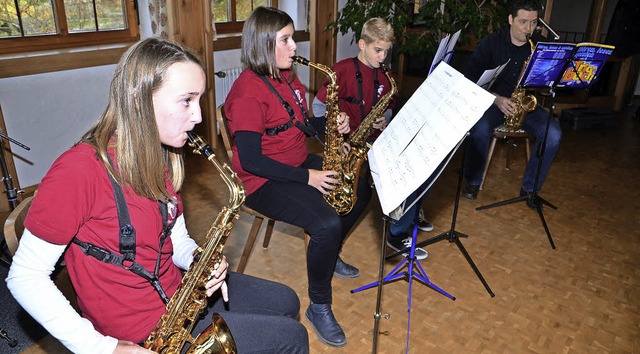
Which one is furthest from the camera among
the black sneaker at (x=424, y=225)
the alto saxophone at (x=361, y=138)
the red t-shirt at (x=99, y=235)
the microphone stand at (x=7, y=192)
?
the black sneaker at (x=424, y=225)

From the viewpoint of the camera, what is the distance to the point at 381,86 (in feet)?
10.3

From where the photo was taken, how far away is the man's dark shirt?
12.0 feet

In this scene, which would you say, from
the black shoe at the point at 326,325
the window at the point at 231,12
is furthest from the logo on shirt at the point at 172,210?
the window at the point at 231,12

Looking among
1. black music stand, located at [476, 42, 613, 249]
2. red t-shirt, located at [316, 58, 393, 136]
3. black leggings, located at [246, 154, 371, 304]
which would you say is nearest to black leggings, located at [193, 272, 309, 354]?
black leggings, located at [246, 154, 371, 304]

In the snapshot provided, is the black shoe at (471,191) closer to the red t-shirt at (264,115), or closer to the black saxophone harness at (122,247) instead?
the red t-shirt at (264,115)

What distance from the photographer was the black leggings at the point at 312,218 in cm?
215

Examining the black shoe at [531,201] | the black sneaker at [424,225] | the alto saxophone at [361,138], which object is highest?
the alto saxophone at [361,138]

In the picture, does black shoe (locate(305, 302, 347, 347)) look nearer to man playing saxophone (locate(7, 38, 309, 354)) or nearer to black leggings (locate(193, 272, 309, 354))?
black leggings (locate(193, 272, 309, 354))

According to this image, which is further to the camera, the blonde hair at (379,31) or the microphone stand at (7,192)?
the blonde hair at (379,31)

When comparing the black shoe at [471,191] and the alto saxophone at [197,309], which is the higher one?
the alto saxophone at [197,309]

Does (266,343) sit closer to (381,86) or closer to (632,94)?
(381,86)

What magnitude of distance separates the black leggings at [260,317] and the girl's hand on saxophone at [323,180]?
650mm

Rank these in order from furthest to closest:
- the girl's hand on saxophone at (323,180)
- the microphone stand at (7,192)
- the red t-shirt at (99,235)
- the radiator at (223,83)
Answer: the radiator at (223,83)
the girl's hand on saxophone at (323,180)
the microphone stand at (7,192)
the red t-shirt at (99,235)

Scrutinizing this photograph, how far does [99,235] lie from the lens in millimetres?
1225
